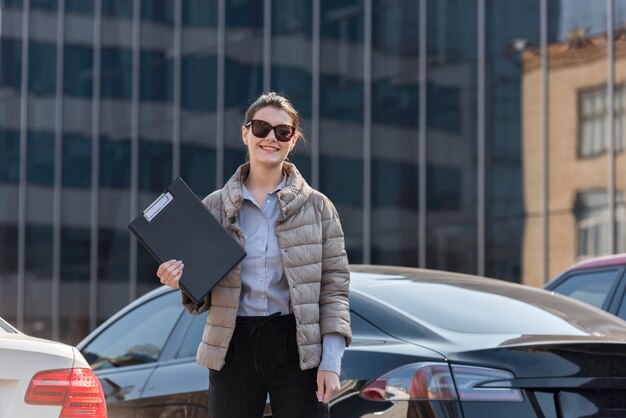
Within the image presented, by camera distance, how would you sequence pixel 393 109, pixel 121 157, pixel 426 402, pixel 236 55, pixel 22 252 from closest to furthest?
pixel 426 402 → pixel 393 109 → pixel 236 55 → pixel 121 157 → pixel 22 252

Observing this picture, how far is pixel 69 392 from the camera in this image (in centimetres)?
412

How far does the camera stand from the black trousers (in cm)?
400

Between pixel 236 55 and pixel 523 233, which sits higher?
pixel 236 55

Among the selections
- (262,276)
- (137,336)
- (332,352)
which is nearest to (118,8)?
(137,336)

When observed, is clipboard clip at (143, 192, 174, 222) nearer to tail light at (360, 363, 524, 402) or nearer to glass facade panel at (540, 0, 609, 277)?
tail light at (360, 363, 524, 402)

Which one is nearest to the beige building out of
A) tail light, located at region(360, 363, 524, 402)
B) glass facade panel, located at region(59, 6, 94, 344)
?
glass facade panel, located at region(59, 6, 94, 344)

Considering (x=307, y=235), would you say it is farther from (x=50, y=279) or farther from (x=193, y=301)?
(x=50, y=279)

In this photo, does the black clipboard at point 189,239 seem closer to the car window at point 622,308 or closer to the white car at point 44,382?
the white car at point 44,382

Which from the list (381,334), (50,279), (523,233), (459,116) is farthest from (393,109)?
(381,334)

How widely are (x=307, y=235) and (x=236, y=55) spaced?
2416cm

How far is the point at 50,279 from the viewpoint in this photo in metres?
32.5

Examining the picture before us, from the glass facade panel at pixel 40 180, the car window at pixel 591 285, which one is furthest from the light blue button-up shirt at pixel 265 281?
the glass facade panel at pixel 40 180

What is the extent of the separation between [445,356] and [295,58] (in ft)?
72.8

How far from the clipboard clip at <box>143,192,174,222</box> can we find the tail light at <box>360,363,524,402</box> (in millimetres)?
1139
